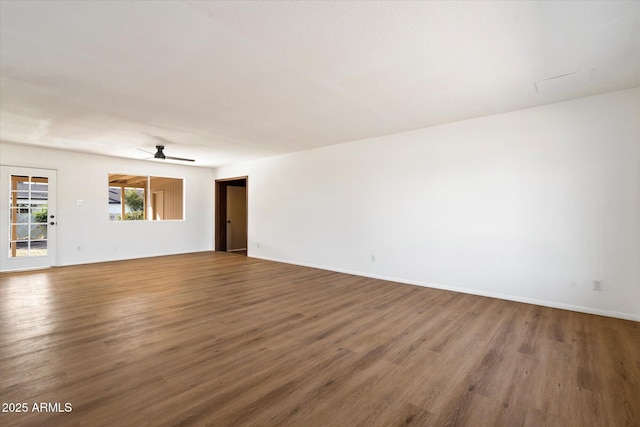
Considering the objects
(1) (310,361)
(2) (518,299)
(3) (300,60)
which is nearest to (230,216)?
(3) (300,60)

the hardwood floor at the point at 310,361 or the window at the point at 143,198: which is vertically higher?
the window at the point at 143,198

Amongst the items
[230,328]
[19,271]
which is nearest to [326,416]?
[230,328]

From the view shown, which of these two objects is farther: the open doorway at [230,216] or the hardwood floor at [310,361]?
the open doorway at [230,216]

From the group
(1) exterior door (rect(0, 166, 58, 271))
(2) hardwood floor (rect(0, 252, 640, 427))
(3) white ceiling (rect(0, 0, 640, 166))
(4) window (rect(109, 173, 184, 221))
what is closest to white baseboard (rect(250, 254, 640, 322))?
(2) hardwood floor (rect(0, 252, 640, 427))

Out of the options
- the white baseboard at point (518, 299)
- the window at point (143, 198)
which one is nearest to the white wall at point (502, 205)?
the white baseboard at point (518, 299)

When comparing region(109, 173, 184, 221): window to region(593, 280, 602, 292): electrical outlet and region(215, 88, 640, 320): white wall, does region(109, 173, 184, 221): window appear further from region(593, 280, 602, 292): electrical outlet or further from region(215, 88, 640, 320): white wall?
region(593, 280, 602, 292): electrical outlet

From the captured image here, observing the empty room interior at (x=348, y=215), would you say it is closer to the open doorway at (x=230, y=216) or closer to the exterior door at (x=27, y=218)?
the exterior door at (x=27, y=218)

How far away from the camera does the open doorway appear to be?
8.88m

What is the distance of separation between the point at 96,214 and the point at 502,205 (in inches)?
326

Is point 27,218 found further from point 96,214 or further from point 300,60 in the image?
point 300,60

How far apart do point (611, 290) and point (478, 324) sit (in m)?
1.71

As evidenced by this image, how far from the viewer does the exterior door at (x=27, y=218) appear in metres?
5.64

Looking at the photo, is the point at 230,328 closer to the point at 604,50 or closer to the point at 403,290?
the point at 403,290

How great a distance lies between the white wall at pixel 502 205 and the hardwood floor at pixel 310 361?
17.7 inches
